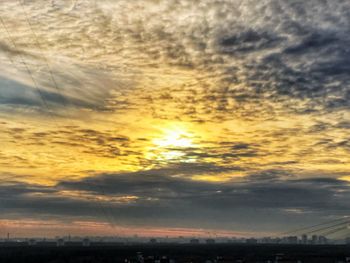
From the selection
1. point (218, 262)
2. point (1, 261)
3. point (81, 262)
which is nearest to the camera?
point (218, 262)

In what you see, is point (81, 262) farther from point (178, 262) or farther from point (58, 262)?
point (178, 262)

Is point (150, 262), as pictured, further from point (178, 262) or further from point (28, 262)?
point (28, 262)

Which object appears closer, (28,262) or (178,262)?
(178,262)

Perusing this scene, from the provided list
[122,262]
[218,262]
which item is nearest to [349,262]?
[218,262]

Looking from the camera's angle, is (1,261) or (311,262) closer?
(311,262)

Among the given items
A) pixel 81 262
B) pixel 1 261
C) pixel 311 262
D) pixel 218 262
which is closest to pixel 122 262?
pixel 81 262

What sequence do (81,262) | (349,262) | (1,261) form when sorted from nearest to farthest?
(349,262), (81,262), (1,261)

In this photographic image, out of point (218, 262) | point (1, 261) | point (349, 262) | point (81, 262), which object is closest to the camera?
point (349, 262)

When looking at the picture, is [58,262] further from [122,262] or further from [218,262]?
[218,262]

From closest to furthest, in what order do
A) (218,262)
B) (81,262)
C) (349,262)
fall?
(349,262), (218,262), (81,262)
